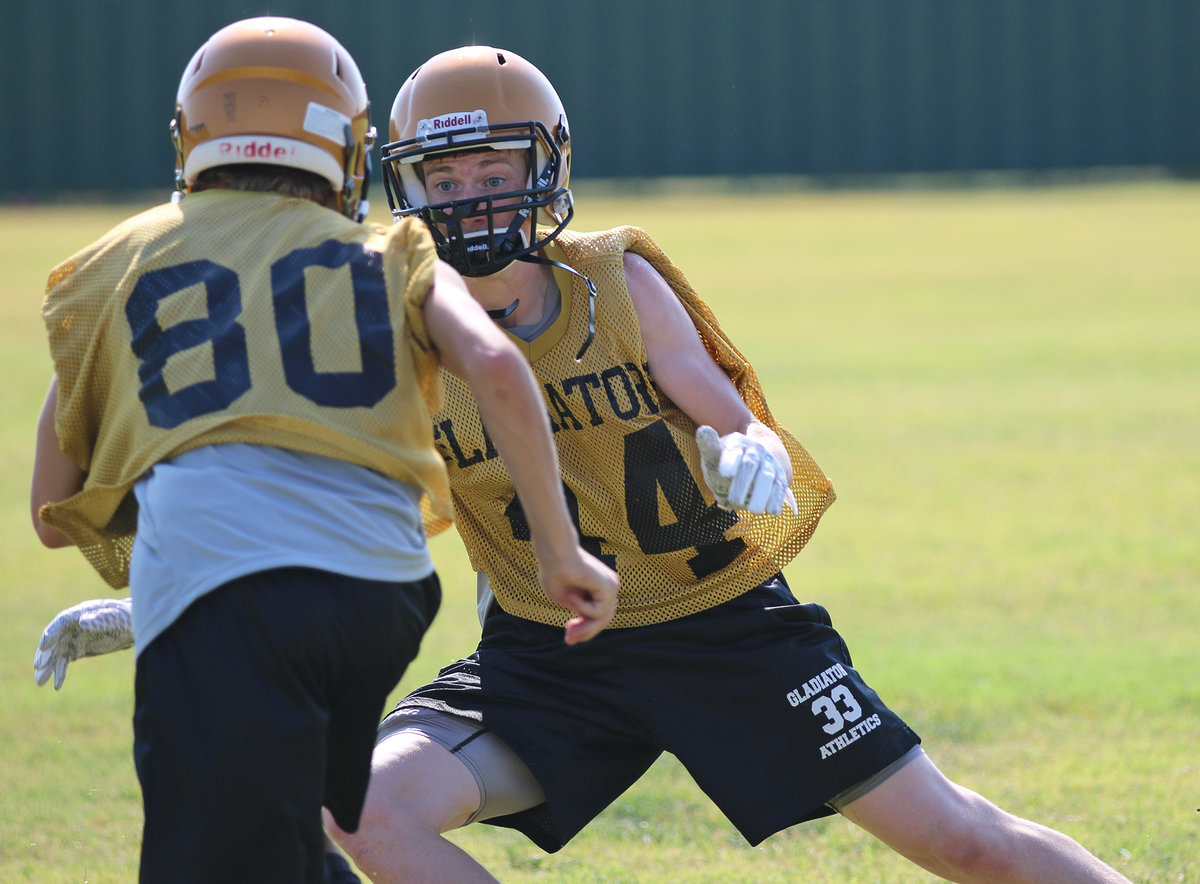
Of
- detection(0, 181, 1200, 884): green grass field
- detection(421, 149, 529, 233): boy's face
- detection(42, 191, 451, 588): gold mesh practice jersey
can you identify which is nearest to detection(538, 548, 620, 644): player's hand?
detection(42, 191, 451, 588): gold mesh practice jersey

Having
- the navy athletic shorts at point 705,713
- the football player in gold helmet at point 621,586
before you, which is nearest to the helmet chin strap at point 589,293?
the football player in gold helmet at point 621,586

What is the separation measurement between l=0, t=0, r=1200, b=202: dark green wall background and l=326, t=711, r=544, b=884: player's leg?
29.1m

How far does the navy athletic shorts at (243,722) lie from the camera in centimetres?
200

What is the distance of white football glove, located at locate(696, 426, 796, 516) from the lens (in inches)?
98.1

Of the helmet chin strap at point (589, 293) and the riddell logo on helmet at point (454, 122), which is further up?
the riddell logo on helmet at point (454, 122)

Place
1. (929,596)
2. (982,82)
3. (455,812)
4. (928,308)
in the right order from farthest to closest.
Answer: (982,82) < (928,308) < (929,596) < (455,812)

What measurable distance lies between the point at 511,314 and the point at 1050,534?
481cm

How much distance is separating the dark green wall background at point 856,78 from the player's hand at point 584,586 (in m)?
29.8

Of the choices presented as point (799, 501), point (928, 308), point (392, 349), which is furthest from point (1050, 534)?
point (928, 308)

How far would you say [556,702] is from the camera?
117 inches

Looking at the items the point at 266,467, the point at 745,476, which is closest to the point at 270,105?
the point at 266,467

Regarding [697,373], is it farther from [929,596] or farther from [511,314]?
[929,596]

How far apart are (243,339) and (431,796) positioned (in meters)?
1.10

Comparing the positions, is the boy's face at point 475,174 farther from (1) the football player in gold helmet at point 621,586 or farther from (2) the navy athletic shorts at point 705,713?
(2) the navy athletic shorts at point 705,713
